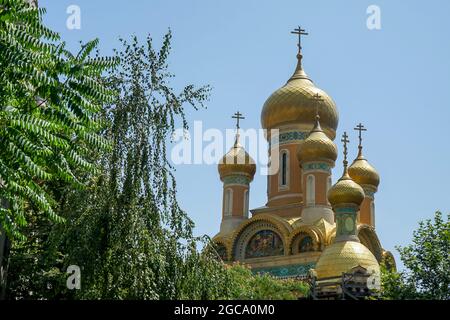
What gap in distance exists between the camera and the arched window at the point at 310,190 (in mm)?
36344

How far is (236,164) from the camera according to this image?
132 ft

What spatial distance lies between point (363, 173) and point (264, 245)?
6592 millimetres

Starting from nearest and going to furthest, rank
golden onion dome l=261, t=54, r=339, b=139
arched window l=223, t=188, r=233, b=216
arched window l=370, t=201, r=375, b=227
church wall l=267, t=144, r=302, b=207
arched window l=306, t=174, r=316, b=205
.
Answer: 1. arched window l=306, t=174, r=316, b=205
2. church wall l=267, t=144, r=302, b=207
3. arched window l=370, t=201, r=375, b=227
4. golden onion dome l=261, t=54, r=339, b=139
5. arched window l=223, t=188, r=233, b=216

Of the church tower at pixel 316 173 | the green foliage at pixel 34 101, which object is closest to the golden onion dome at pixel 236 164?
the church tower at pixel 316 173

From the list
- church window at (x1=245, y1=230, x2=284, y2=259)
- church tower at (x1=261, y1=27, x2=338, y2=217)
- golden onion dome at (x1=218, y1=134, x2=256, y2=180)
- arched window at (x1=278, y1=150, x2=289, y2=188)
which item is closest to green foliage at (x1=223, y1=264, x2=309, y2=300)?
church window at (x1=245, y1=230, x2=284, y2=259)

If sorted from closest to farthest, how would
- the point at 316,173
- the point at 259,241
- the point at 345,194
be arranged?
the point at 345,194 < the point at 316,173 < the point at 259,241

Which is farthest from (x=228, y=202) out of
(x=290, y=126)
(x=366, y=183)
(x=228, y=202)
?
(x=366, y=183)

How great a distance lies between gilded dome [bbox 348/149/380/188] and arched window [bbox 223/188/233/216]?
242 inches

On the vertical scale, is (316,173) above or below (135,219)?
above

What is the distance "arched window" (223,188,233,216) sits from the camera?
39.8 m

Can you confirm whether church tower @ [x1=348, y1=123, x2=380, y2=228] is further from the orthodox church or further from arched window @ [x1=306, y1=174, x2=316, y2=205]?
arched window @ [x1=306, y1=174, x2=316, y2=205]

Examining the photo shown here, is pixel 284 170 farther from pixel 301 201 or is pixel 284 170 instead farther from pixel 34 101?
pixel 34 101

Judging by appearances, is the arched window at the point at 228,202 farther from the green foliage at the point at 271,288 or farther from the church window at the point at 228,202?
the green foliage at the point at 271,288
